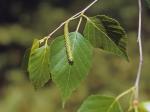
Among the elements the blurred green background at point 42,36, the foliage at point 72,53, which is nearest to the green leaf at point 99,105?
the foliage at point 72,53

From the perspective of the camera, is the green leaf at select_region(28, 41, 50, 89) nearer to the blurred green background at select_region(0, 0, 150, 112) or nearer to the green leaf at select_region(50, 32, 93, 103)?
the green leaf at select_region(50, 32, 93, 103)

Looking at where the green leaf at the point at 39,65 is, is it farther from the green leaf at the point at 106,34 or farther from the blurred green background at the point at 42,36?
the blurred green background at the point at 42,36

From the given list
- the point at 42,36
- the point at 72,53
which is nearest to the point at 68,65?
the point at 72,53

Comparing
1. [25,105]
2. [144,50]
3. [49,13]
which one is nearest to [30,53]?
[25,105]

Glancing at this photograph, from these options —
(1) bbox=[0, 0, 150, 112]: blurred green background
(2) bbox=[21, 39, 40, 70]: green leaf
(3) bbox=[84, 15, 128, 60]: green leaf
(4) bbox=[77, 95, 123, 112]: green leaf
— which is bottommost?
(1) bbox=[0, 0, 150, 112]: blurred green background

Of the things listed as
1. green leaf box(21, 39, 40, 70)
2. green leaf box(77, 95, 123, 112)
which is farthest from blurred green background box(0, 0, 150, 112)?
green leaf box(77, 95, 123, 112)

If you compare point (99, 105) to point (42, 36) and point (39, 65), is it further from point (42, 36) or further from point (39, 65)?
point (42, 36)
